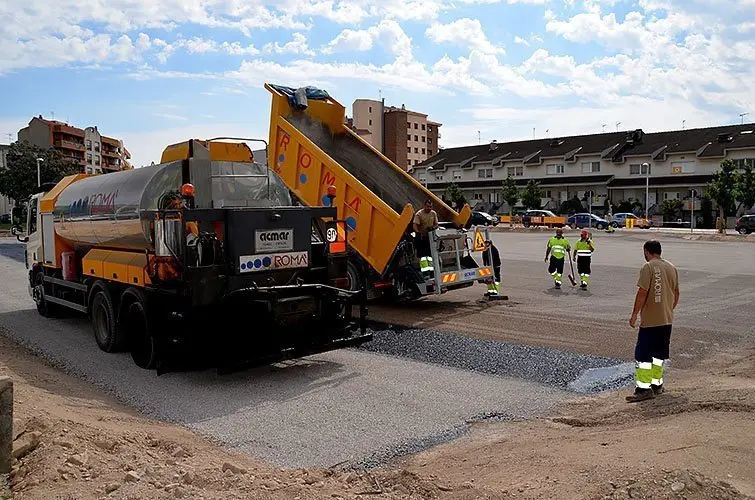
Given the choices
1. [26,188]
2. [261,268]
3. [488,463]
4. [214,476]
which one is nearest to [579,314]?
[261,268]

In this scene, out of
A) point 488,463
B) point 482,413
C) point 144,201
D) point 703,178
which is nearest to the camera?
point 488,463

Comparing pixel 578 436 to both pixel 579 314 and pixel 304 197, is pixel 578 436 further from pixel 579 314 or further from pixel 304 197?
pixel 304 197

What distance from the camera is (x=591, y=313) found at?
1200cm

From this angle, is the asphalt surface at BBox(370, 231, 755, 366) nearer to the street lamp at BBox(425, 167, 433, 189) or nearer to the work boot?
the work boot

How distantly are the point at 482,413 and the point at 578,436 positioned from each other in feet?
3.60

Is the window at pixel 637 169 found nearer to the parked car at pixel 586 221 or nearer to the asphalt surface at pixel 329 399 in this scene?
the parked car at pixel 586 221

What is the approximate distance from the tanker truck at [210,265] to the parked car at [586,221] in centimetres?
4317

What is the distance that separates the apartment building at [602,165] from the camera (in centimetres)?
5628

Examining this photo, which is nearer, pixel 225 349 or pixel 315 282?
pixel 225 349

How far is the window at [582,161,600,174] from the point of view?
6481cm

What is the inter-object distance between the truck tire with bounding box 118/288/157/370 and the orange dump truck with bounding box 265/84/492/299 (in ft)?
12.6

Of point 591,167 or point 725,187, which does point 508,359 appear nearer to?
point 725,187

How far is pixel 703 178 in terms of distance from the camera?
181 ft

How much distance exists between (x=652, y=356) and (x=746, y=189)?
1913 inches
